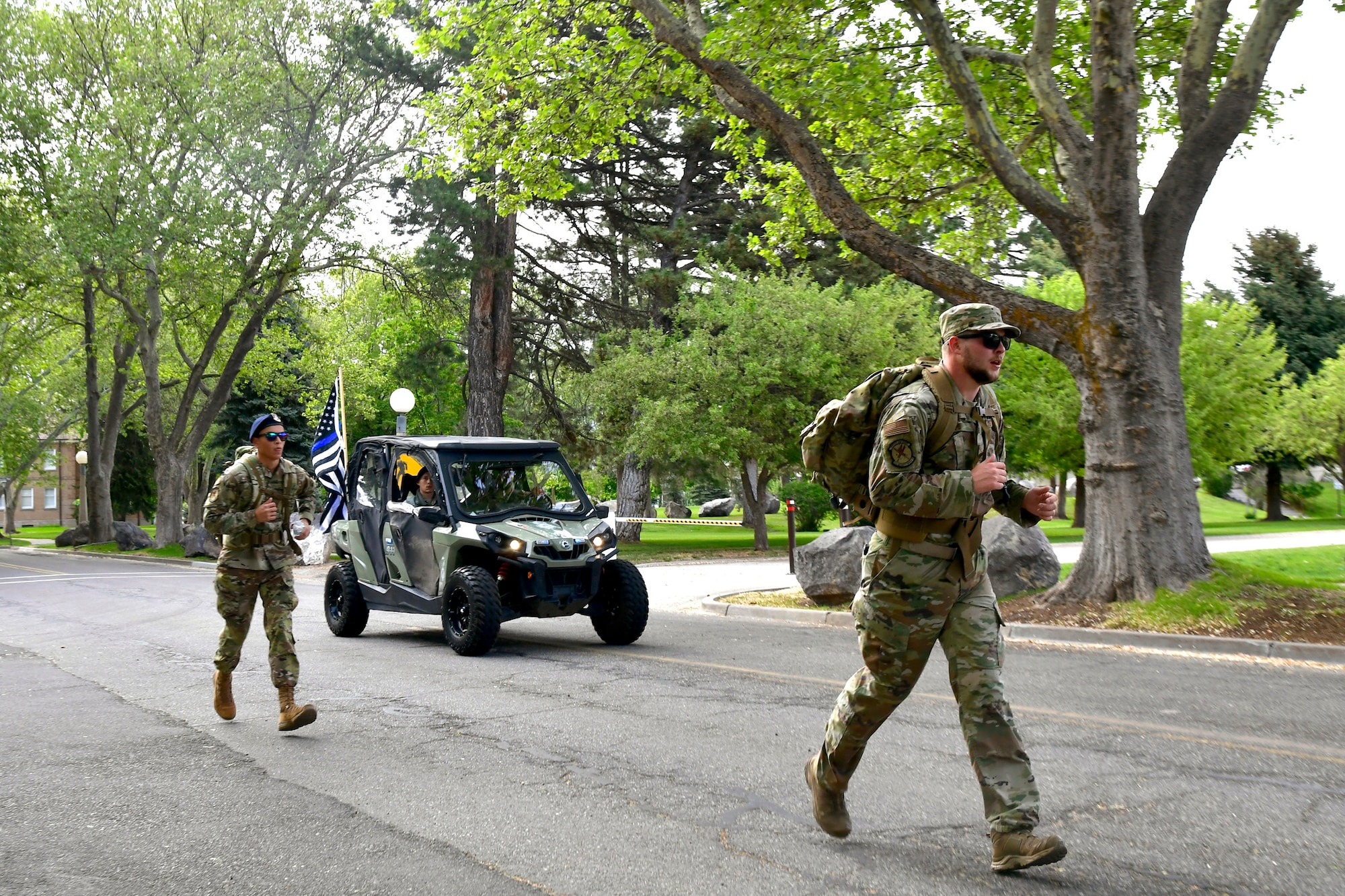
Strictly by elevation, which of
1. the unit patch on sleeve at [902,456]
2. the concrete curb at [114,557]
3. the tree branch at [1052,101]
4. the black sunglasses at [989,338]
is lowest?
the concrete curb at [114,557]

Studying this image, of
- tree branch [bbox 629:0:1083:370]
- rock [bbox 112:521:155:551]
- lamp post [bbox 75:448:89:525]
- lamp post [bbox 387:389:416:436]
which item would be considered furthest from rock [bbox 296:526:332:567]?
lamp post [bbox 75:448:89:525]

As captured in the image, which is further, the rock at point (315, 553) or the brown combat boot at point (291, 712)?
the rock at point (315, 553)

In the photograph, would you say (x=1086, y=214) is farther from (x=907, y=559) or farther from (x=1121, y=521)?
(x=907, y=559)

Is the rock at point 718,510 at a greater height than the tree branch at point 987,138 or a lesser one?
lesser

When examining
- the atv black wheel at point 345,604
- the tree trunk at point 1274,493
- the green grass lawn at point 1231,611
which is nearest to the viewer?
the green grass lawn at point 1231,611

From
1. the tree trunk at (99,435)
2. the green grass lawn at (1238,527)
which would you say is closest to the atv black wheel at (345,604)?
the green grass lawn at (1238,527)

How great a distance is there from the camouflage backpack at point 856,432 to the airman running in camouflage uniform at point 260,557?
11.8ft

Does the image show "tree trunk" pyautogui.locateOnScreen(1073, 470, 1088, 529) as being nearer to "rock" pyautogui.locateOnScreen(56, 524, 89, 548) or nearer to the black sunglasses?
the black sunglasses

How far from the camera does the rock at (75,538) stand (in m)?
41.3

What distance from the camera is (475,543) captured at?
32.1 feet

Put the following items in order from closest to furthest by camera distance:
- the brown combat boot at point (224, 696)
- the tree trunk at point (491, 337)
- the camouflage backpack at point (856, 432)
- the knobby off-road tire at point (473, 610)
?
the camouflage backpack at point (856, 432) → the brown combat boot at point (224, 696) → the knobby off-road tire at point (473, 610) → the tree trunk at point (491, 337)

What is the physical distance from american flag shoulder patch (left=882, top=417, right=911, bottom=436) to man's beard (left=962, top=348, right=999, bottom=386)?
34 centimetres

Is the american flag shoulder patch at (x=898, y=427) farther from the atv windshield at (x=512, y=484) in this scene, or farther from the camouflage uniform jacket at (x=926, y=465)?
the atv windshield at (x=512, y=484)

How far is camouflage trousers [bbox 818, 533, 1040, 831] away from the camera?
3996 mm
